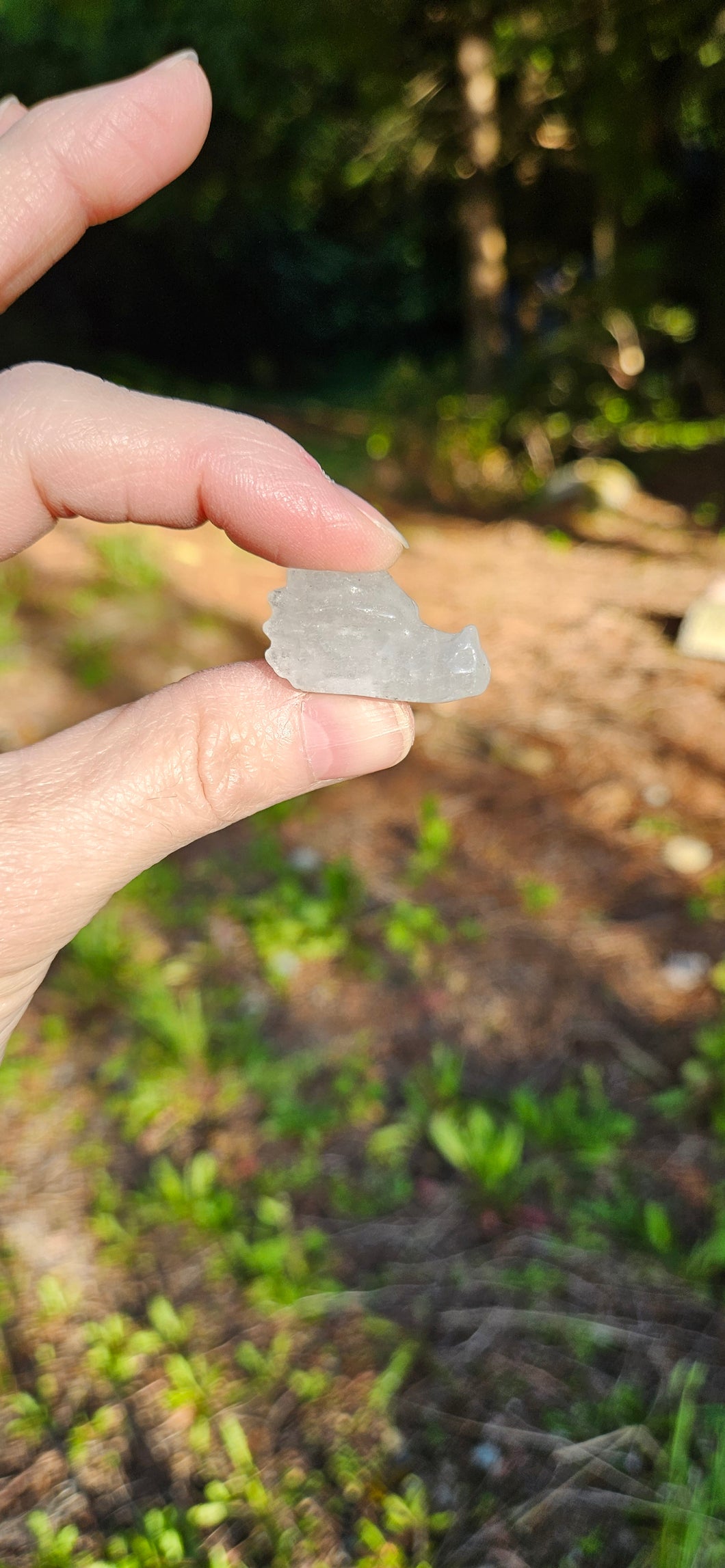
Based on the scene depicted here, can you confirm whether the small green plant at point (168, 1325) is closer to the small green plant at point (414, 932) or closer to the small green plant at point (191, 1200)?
the small green plant at point (191, 1200)

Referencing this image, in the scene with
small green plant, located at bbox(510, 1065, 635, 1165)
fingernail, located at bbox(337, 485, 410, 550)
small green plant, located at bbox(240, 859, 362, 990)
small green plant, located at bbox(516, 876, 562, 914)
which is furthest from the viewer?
small green plant, located at bbox(516, 876, 562, 914)

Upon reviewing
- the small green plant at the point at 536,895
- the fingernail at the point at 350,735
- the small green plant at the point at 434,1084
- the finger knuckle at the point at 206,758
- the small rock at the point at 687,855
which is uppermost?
the finger knuckle at the point at 206,758

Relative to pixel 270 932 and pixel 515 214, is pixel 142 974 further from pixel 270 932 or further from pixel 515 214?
pixel 515 214

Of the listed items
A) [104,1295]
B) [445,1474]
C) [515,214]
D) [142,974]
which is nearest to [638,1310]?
[445,1474]

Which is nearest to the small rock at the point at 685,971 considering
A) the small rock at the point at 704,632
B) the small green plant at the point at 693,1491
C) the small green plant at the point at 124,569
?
the small green plant at the point at 693,1491

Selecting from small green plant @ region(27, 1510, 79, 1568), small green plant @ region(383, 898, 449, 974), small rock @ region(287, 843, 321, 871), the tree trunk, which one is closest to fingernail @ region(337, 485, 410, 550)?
small green plant @ region(383, 898, 449, 974)

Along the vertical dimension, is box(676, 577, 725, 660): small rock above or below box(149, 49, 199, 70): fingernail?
below

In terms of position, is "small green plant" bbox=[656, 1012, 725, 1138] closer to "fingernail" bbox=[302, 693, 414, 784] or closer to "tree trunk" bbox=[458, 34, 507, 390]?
"fingernail" bbox=[302, 693, 414, 784]

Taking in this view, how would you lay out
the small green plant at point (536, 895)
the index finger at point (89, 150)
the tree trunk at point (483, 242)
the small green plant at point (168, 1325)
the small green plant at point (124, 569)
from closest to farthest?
the index finger at point (89, 150) → the small green plant at point (168, 1325) → the small green plant at point (536, 895) → the small green plant at point (124, 569) → the tree trunk at point (483, 242)
